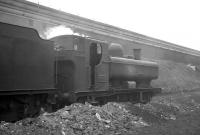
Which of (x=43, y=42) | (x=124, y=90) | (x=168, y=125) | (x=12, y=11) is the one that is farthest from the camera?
(x=12, y=11)

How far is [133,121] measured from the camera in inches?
377

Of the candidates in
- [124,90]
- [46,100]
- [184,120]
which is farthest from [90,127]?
[124,90]

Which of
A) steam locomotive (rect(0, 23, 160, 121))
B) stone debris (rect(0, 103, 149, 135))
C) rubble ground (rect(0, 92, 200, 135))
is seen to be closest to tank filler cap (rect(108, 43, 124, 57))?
steam locomotive (rect(0, 23, 160, 121))

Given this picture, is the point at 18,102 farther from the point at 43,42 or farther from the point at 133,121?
the point at 133,121

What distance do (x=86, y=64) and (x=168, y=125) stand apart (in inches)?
135

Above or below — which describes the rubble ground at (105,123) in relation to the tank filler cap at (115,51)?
below

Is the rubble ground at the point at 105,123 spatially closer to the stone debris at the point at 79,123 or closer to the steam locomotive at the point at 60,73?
the stone debris at the point at 79,123

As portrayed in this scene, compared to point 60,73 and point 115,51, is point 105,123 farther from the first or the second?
point 115,51

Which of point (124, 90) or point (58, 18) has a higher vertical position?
point (58, 18)

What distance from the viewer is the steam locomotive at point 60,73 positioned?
7.62 m

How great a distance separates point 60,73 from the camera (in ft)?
34.4

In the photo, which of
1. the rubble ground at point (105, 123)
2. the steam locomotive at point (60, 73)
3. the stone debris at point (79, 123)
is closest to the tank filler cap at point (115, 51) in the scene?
the steam locomotive at point (60, 73)

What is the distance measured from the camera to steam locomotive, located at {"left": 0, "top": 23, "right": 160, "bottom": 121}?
762 centimetres

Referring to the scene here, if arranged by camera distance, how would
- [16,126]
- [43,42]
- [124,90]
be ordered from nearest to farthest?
[16,126]
[43,42]
[124,90]
